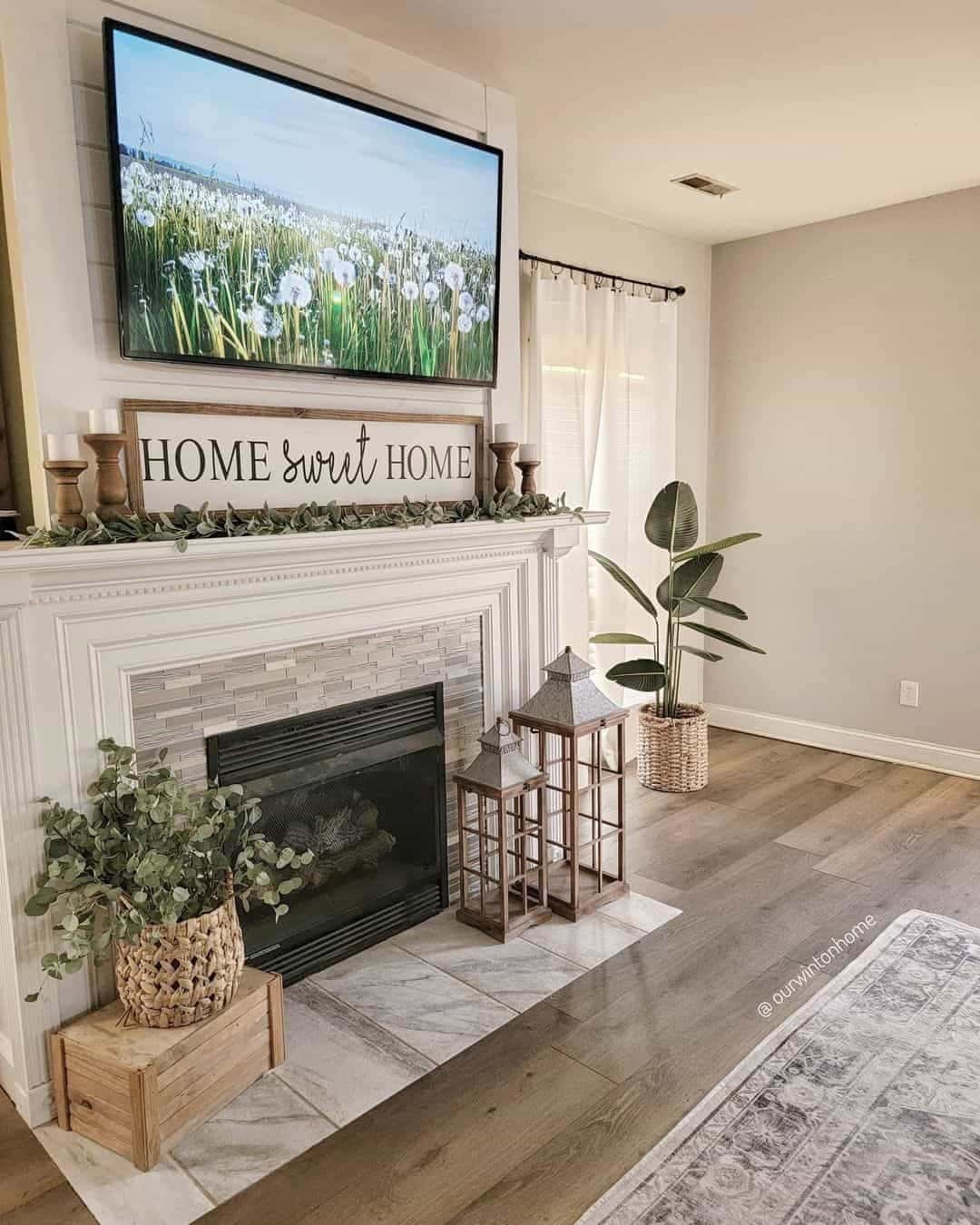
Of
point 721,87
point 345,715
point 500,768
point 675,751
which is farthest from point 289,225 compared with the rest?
point 675,751

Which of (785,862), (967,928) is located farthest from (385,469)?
(967,928)

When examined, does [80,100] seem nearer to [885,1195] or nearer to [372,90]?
[372,90]

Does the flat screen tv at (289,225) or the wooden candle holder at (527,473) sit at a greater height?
the flat screen tv at (289,225)

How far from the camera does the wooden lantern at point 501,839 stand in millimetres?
2709

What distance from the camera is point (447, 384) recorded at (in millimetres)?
2785

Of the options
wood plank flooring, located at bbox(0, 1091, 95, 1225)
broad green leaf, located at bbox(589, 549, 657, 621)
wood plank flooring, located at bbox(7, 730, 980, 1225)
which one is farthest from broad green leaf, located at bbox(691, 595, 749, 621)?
wood plank flooring, located at bbox(0, 1091, 95, 1225)

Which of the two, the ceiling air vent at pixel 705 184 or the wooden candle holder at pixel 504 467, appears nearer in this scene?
the wooden candle holder at pixel 504 467

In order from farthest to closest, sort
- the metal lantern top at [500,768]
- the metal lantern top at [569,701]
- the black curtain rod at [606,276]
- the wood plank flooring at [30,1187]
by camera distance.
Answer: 1. the black curtain rod at [606,276]
2. the metal lantern top at [569,701]
3. the metal lantern top at [500,768]
4. the wood plank flooring at [30,1187]

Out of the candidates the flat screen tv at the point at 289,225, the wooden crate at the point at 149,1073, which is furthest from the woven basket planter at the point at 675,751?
the wooden crate at the point at 149,1073

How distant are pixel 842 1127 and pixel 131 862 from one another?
63.4 inches

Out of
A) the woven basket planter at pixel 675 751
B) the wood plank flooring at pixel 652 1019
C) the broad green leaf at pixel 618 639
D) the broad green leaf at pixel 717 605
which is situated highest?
the broad green leaf at pixel 717 605

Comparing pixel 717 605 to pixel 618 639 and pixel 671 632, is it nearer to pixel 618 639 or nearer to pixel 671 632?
pixel 671 632

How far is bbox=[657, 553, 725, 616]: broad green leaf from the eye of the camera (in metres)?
4.05

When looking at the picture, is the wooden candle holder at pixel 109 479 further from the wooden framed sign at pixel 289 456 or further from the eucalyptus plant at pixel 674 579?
the eucalyptus plant at pixel 674 579
